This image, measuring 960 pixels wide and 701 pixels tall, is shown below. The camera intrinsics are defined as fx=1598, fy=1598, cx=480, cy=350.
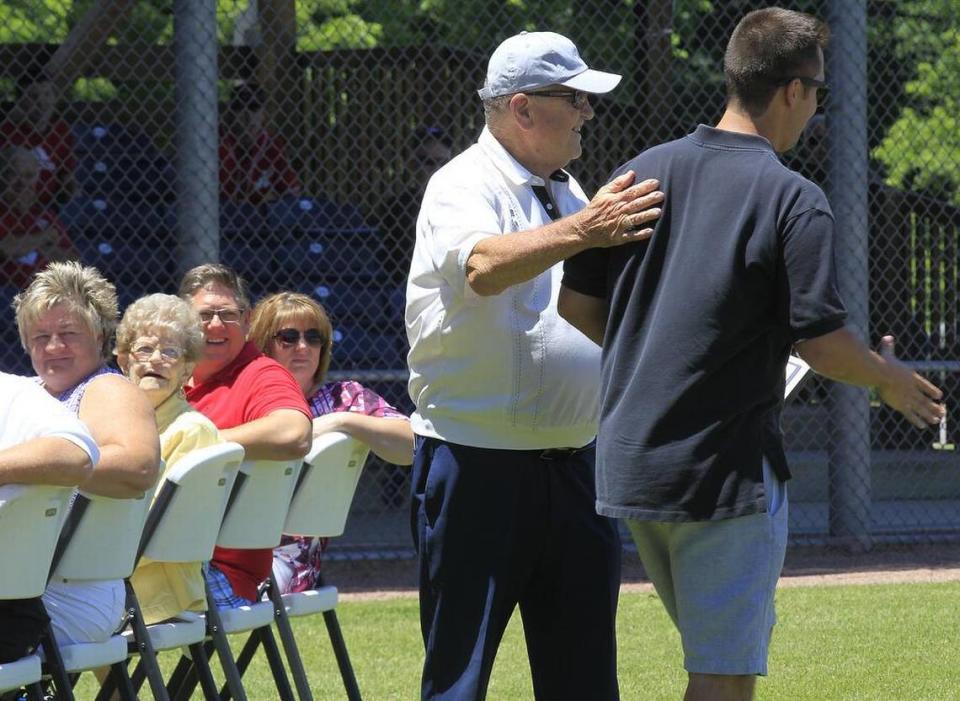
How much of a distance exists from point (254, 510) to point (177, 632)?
0.45 m

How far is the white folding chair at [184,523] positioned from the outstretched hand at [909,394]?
180cm

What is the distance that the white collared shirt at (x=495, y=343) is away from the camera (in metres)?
3.64

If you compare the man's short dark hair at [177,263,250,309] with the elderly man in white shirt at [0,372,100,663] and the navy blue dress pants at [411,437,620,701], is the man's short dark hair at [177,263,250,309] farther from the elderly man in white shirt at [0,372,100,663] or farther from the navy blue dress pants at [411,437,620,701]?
the navy blue dress pants at [411,437,620,701]

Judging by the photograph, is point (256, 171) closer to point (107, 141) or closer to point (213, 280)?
point (107, 141)

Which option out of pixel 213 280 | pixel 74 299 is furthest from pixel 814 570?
pixel 74 299

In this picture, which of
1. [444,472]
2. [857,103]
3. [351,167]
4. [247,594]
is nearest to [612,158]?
[351,167]

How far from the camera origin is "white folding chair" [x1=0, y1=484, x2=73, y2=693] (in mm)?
3490

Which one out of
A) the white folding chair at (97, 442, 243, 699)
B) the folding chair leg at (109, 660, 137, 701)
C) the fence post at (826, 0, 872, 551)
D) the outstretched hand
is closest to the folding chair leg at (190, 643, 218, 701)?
the white folding chair at (97, 442, 243, 699)

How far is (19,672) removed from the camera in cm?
354

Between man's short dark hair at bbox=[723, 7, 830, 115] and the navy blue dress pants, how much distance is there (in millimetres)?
992

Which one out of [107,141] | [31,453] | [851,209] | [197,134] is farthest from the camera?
[107,141]

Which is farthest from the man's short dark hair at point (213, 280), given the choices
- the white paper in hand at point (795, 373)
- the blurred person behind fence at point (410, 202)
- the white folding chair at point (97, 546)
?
the blurred person behind fence at point (410, 202)

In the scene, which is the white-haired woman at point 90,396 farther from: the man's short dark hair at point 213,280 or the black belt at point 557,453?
the black belt at point 557,453

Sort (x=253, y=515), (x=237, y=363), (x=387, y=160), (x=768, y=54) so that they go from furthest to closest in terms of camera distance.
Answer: (x=387, y=160) → (x=237, y=363) → (x=253, y=515) → (x=768, y=54)
